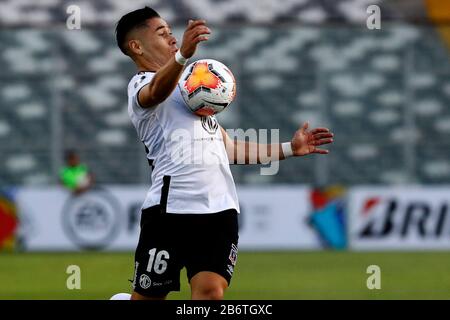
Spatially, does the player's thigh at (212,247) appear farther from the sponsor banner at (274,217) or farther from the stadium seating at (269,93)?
the stadium seating at (269,93)

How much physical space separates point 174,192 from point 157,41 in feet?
3.26

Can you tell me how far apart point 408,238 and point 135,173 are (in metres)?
5.29

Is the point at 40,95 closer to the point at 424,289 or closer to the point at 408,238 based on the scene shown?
the point at 408,238

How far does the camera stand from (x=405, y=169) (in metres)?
20.3

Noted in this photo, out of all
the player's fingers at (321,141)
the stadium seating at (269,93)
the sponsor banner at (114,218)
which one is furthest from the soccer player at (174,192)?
the stadium seating at (269,93)

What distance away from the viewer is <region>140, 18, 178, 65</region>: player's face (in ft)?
21.8

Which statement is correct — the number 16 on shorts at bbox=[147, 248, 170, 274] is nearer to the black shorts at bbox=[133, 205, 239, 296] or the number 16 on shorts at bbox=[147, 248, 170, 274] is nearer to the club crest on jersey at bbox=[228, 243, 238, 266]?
the black shorts at bbox=[133, 205, 239, 296]

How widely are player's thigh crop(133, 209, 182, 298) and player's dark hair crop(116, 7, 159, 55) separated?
1.19m

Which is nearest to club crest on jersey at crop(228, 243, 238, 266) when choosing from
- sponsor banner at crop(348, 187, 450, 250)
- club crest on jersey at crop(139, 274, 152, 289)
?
club crest on jersey at crop(139, 274, 152, 289)

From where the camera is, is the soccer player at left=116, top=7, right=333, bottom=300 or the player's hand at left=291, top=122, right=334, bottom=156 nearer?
the soccer player at left=116, top=7, right=333, bottom=300

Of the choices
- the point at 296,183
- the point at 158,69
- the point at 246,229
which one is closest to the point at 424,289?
the point at 158,69

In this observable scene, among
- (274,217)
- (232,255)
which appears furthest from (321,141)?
(274,217)

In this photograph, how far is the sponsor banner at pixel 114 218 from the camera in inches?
732

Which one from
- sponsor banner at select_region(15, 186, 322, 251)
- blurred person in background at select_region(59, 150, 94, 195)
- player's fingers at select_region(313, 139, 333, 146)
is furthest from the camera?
blurred person in background at select_region(59, 150, 94, 195)
